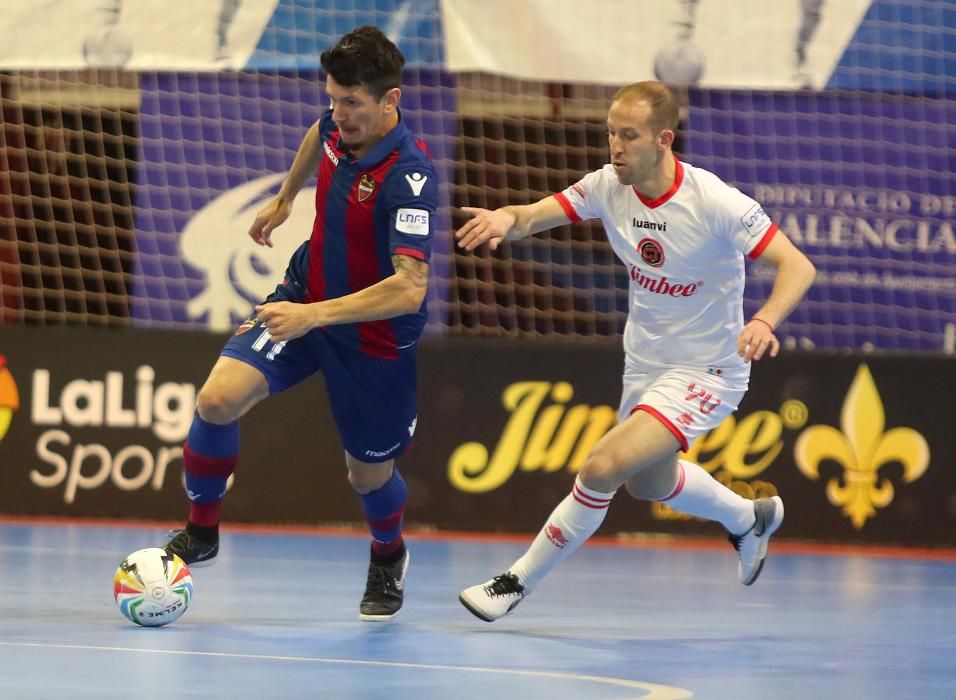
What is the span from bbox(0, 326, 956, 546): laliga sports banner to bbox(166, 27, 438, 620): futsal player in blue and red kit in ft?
10.3

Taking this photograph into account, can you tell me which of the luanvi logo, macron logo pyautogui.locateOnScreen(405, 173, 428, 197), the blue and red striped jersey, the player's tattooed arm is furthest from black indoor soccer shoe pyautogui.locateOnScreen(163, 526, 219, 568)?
the luanvi logo

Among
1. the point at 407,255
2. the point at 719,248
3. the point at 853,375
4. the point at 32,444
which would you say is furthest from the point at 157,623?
the point at 853,375

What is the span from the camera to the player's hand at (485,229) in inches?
233

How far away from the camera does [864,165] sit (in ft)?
32.6

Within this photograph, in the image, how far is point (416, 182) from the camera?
234 inches

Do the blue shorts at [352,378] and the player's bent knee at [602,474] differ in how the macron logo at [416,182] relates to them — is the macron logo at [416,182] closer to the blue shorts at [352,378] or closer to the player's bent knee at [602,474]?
the blue shorts at [352,378]

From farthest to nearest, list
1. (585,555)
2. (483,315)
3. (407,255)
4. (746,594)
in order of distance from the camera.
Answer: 1. (483,315)
2. (585,555)
3. (746,594)
4. (407,255)

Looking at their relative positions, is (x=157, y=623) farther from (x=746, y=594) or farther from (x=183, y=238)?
(x=183, y=238)

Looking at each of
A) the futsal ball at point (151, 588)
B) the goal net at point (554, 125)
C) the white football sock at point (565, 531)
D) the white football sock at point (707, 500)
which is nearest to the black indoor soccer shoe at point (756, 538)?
the white football sock at point (707, 500)

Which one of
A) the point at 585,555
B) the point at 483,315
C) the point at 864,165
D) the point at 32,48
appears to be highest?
the point at 32,48

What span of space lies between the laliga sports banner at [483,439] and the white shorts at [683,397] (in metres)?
2.82

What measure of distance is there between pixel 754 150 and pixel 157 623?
5274mm

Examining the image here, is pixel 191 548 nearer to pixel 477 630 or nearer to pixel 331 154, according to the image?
pixel 477 630

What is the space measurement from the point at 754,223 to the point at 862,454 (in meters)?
3.46
